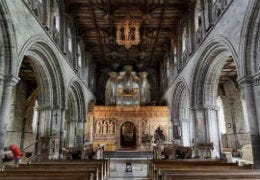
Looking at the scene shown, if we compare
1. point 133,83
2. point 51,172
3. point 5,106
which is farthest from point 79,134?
point 51,172

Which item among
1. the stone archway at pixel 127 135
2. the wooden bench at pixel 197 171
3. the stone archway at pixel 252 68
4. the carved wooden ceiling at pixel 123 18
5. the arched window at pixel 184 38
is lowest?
the wooden bench at pixel 197 171

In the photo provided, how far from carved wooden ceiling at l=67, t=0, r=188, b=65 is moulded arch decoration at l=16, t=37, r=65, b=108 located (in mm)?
4663

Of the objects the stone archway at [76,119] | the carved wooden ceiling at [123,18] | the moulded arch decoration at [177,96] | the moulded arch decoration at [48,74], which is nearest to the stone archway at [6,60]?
the moulded arch decoration at [48,74]

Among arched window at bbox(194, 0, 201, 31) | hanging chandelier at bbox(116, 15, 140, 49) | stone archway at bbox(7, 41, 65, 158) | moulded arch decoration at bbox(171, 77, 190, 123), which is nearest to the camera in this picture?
stone archway at bbox(7, 41, 65, 158)

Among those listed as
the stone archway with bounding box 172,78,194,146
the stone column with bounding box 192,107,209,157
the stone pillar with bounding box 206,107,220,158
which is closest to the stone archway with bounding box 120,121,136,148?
the stone archway with bounding box 172,78,194,146

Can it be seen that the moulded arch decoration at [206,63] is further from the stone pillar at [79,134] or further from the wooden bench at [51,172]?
the stone pillar at [79,134]

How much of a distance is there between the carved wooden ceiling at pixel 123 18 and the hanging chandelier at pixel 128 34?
296 centimetres

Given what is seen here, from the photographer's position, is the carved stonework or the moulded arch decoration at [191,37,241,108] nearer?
the moulded arch decoration at [191,37,241,108]

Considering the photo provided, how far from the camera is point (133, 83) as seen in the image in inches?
912

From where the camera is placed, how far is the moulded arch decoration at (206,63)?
10.5 meters

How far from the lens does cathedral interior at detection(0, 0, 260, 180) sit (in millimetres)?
7961

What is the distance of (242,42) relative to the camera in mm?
8211

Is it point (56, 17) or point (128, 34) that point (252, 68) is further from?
point (56, 17)

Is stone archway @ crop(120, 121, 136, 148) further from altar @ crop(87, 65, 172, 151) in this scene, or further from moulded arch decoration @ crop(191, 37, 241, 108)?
moulded arch decoration @ crop(191, 37, 241, 108)
